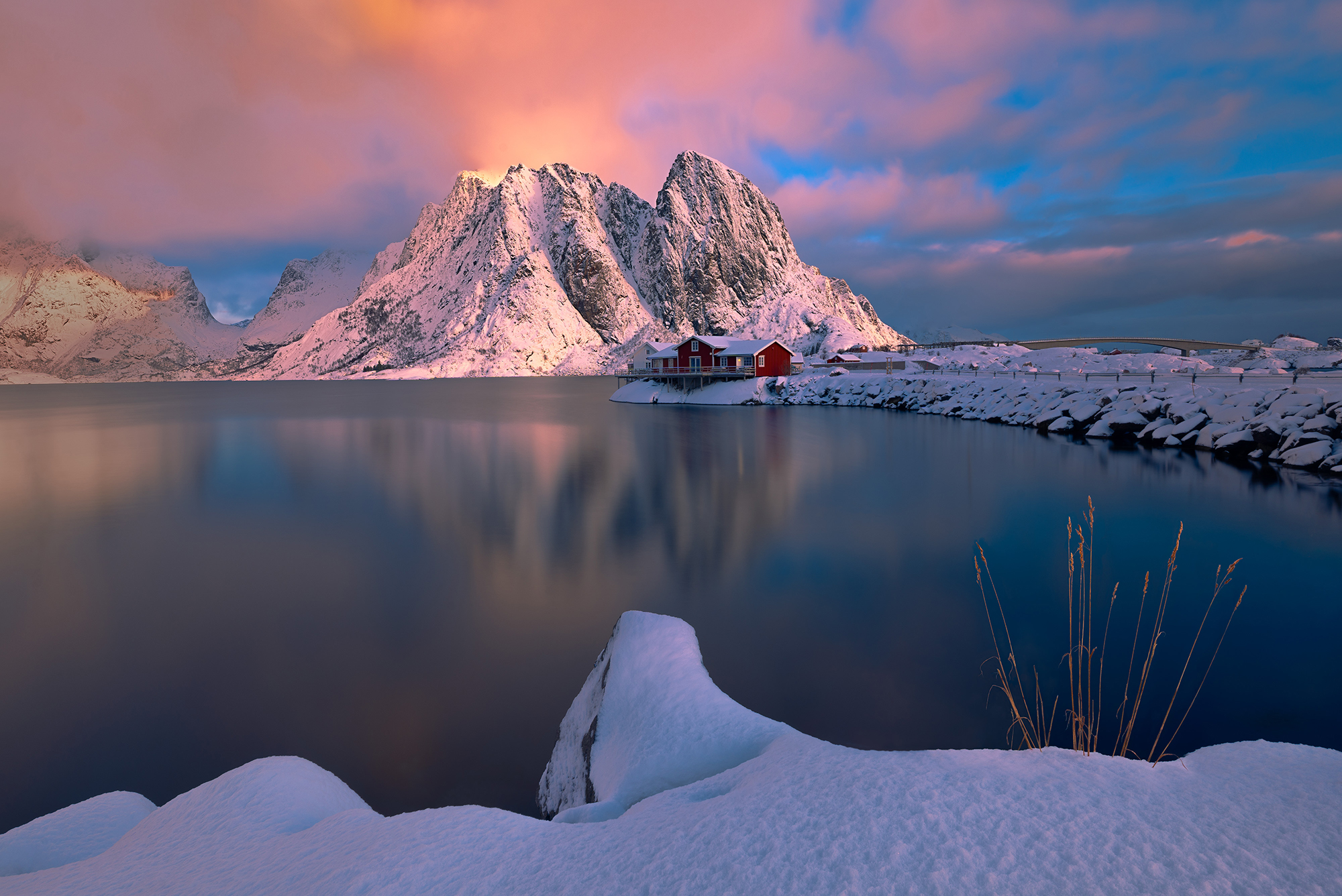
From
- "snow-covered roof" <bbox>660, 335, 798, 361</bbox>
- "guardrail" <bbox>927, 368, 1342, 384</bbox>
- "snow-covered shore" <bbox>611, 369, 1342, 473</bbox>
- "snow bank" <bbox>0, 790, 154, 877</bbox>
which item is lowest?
"snow bank" <bbox>0, 790, 154, 877</bbox>

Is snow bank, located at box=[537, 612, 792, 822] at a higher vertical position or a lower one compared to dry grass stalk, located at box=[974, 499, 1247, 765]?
higher

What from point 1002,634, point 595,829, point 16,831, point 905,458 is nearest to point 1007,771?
point 595,829

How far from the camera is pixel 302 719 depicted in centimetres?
805

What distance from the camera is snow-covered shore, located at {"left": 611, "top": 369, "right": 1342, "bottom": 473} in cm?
2425

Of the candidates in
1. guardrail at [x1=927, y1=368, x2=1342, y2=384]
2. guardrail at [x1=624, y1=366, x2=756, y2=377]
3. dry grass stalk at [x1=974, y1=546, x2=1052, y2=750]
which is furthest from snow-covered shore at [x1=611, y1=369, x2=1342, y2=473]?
dry grass stalk at [x1=974, y1=546, x2=1052, y2=750]

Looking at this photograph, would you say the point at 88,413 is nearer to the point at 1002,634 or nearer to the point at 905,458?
the point at 905,458

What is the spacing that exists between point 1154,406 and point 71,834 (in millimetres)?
42073

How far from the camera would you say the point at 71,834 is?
440 cm

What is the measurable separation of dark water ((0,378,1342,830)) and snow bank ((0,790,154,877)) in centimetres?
231

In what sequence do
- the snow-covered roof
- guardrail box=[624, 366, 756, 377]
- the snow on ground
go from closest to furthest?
the snow on ground, guardrail box=[624, 366, 756, 377], the snow-covered roof

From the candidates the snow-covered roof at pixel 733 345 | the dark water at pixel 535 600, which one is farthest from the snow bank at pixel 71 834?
the snow-covered roof at pixel 733 345

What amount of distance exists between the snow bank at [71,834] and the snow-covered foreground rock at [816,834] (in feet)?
1.88

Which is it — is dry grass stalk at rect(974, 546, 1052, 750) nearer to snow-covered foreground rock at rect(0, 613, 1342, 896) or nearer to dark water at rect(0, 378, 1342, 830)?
dark water at rect(0, 378, 1342, 830)

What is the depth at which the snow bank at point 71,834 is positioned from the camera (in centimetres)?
402
